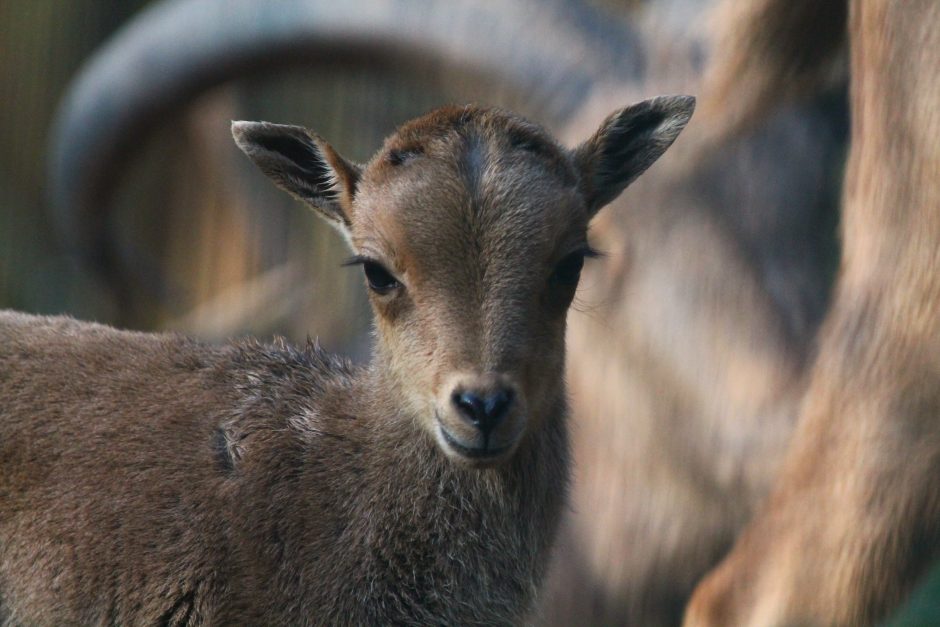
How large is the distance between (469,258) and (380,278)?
0.31 m

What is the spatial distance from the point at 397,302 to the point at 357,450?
53cm

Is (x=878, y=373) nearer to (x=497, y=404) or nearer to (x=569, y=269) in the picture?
(x=569, y=269)

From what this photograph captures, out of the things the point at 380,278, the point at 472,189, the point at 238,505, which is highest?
the point at 472,189

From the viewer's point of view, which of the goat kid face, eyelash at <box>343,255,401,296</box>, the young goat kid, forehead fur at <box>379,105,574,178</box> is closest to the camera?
the goat kid face

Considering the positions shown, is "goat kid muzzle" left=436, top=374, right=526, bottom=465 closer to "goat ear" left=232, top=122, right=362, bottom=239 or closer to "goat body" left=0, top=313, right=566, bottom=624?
"goat body" left=0, top=313, right=566, bottom=624

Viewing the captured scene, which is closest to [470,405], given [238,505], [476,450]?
[476,450]

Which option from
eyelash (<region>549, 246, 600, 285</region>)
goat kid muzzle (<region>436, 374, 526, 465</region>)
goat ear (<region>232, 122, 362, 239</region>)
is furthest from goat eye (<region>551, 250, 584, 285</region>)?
goat ear (<region>232, 122, 362, 239</region>)

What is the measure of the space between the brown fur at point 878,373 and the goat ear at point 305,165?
2.00m

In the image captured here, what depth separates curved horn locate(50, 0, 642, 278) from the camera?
7887 millimetres

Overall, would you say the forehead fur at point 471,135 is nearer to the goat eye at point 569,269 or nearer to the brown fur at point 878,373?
the goat eye at point 569,269

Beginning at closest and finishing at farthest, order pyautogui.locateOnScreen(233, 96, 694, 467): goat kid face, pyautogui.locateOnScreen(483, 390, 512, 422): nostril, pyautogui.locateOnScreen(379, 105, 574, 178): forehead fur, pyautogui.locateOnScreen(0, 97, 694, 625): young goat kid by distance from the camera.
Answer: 1. pyautogui.locateOnScreen(483, 390, 512, 422): nostril
2. pyautogui.locateOnScreen(233, 96, 694, 467): goat kid face
3. pyautogui.locateOnScreen(0, 97, 694, 625): young goat kid
4. pyautogui.locateOnScreen(379, 105, 574, 178): forehead fur

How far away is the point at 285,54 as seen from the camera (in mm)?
8789

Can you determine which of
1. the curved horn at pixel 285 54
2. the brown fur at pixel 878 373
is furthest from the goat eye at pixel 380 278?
the curved horn at pixel 285 54

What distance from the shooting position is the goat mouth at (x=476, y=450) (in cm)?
382
